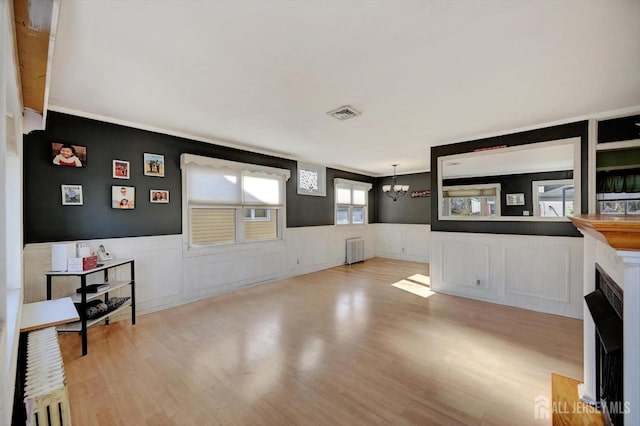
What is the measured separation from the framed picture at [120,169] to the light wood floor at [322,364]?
5.93 feet

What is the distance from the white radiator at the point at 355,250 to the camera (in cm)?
701

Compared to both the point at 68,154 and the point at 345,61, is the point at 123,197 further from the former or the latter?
the point at 345,61

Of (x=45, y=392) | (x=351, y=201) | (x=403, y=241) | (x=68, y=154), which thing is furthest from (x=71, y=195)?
(x=403, y=241)

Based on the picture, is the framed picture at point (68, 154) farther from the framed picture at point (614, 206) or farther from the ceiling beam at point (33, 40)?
the framed picture at point (614, 206)

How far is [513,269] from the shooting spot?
12.8 ft

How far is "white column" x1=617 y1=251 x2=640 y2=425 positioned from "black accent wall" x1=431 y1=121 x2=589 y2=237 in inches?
118

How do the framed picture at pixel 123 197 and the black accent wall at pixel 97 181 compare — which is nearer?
the black accent wall at pixel 97 181

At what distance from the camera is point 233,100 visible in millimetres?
2748

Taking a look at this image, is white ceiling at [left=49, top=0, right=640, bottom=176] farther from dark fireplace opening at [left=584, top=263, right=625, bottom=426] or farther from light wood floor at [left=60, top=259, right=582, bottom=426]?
light wood floor at [left=60, top=259, right=582, bottom=426]

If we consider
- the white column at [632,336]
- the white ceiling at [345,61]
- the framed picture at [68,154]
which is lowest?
the white column at [632,336]

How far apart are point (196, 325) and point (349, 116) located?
3050 millimetres

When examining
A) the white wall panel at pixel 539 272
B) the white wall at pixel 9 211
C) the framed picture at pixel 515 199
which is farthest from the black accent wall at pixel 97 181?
the framed picture at pixel 515 199

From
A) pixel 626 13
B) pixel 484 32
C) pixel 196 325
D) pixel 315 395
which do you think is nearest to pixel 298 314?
pixel 196 325

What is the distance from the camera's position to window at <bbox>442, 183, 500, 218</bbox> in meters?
4.52
